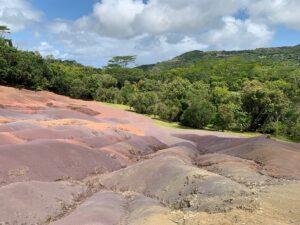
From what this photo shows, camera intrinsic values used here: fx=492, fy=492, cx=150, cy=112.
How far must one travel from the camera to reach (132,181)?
35750 mm

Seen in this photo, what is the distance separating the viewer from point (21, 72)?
10275cm

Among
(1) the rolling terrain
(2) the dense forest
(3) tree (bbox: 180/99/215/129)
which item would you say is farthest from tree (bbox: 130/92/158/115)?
(1) the rolling terrain

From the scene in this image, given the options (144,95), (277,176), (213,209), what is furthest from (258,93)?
(213,209)

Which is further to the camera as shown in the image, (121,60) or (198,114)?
(121,60)

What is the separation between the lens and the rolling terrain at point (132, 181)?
83.6ft

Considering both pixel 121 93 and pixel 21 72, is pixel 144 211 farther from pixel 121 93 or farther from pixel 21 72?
pixel 121 93

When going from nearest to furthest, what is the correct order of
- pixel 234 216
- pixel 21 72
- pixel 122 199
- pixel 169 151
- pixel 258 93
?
pixel 234 216, pixel 122 199, pixel 169 151, pixel 258 93, pixel 21 72

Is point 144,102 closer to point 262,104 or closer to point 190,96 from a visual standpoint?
point 190,96

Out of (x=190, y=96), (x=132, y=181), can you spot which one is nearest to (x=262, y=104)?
(x=190, y=96)

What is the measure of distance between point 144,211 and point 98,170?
1567cm

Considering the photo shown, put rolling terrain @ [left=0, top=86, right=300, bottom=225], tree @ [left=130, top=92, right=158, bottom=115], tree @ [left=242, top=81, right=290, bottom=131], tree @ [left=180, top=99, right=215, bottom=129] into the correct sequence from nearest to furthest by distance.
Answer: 1. rolling terrain @ [left=0, top=86, right=300, bottom=225]
2. tree @ [left=180, top=99, right=215, bottom=129]
3. tree @ [left=242, top=81, right=290, bottom=131]
4. tree @ [left=130, top=92, right=158, bottom=115]

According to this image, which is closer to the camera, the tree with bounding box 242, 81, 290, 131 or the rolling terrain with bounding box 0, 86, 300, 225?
the rolling terrain with bounding box 0, 86, 300, 225

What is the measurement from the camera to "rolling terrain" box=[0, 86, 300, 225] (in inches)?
1003

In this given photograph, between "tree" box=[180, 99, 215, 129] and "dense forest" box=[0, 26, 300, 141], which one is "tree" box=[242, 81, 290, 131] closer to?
"dense forest" box=[0, 26, 300, 141]
